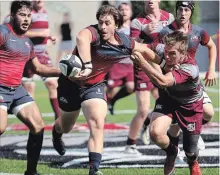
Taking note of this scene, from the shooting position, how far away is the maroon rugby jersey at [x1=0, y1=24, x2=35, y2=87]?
7.58 m

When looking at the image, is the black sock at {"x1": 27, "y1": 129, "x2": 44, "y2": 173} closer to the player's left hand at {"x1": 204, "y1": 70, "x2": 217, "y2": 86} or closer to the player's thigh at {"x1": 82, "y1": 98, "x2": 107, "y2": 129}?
the player's thigh at {"x1": 82, "y1": 98, "x2": 107, "y2": 129}

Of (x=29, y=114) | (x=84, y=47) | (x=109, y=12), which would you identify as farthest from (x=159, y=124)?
(x=29, y=114)

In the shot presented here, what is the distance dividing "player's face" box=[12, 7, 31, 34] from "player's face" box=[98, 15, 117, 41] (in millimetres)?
829

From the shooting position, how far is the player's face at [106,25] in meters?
7.37

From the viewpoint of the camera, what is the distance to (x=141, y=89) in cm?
977

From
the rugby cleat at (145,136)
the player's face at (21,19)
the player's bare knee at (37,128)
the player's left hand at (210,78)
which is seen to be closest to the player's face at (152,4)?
the player's left hand at (210,78)

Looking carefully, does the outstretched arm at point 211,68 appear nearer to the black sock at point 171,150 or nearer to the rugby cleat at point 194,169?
the black sock at point 171,150

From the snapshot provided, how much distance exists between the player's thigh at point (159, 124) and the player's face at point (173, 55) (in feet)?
1.98

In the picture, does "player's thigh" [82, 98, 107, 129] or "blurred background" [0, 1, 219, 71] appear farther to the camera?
"blurred background" [0, 1, 219, 71]

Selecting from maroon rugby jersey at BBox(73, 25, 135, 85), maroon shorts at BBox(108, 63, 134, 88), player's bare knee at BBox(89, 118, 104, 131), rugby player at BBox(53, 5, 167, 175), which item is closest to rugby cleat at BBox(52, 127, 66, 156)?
rugby player at BBox(53, 5, 167, 175)

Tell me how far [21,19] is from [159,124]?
1.85 metres

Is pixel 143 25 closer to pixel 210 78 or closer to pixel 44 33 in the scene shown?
pixel 210 78

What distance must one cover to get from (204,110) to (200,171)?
1064mm

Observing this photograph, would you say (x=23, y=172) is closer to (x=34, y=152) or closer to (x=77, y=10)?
(x=34, y=152)
